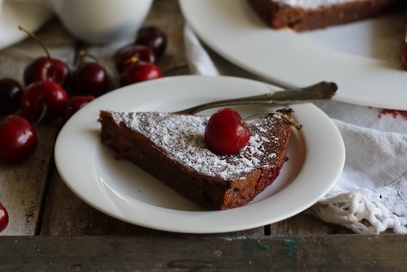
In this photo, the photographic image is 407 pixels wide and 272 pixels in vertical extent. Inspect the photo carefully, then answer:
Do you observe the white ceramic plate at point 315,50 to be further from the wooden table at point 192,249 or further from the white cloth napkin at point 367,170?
the wooden table at point 192,249

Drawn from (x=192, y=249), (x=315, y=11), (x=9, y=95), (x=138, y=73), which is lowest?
(x=9, y=95)

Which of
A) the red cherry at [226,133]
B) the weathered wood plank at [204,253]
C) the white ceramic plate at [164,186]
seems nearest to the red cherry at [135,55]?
the white ceramic plate at [164,186]

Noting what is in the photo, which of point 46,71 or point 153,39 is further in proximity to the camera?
point 153,39

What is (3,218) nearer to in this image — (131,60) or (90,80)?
(90,80)

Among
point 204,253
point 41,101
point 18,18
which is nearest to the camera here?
point 204,253

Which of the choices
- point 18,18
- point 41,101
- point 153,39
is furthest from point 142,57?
point 18,18

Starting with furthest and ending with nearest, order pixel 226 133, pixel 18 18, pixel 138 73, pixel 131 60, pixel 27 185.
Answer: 1. pixel 18 18
2. pixel 131 60
3. pixel 138 73
4. pixel 27 185
5. pixel 226 133

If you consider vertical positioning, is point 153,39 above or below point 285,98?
below

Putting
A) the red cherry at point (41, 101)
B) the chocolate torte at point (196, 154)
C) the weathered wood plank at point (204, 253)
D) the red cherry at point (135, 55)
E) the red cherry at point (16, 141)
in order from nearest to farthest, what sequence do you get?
the weathered wood plank at point (204, 253), the chocolate torte at point (196, 154), the red cherry at point (16, 141), the red cherry at point (41, 101), the red cherry at point (135, 55)

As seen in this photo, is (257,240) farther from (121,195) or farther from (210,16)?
(210,16)
